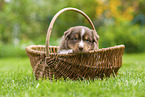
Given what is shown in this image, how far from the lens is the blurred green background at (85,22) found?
1259cm

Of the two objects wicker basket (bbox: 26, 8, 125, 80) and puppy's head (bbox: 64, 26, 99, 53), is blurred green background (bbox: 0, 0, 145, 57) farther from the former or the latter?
wicker basket (bbox: 26, 8, 125, 80)

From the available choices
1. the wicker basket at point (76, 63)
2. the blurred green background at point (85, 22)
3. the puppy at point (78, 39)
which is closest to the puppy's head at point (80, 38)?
the puppy at point (78, 39)

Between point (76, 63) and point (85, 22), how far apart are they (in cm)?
1720

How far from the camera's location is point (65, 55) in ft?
10.5

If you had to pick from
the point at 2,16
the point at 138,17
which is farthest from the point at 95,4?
the point at 2,16

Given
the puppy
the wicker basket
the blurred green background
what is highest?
the blurred green background

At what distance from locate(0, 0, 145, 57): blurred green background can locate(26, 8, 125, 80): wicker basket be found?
27.0 ft

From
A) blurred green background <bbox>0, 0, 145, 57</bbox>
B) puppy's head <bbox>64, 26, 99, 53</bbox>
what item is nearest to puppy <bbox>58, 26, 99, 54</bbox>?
puppy's head <bbox>64, 26, 99, 53</bbox>

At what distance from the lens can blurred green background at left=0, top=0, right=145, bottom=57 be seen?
12.6m

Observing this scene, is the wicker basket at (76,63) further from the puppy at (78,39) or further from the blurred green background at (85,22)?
the blurred green background at (85,22)

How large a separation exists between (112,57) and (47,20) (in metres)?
20.4

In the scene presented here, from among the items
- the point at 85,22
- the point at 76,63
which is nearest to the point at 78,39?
the point at 76,63

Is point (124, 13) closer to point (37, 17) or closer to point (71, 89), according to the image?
point (37, 17)

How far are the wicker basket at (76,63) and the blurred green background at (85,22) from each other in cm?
821
